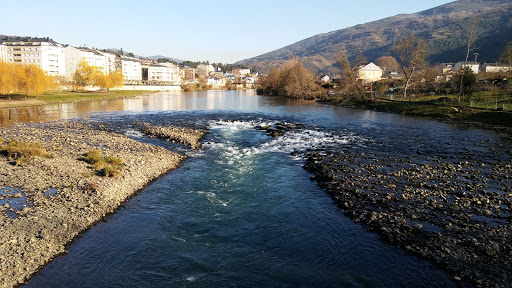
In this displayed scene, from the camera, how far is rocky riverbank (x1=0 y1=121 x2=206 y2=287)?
1130 cm

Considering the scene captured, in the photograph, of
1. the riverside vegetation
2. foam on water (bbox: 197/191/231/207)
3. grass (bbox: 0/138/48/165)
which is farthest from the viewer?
the riverside vegetation

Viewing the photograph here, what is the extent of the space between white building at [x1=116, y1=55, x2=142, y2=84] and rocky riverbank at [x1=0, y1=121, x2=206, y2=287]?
15672 cm

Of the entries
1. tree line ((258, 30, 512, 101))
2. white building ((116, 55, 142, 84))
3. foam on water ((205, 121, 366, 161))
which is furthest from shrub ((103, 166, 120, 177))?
white building ((116, 55, 142, 84))

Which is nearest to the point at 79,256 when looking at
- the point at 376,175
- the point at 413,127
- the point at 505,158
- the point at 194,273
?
the point at 194,273

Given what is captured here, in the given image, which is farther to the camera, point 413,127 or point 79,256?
point 413,127

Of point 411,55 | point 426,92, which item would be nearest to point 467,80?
point 426,92

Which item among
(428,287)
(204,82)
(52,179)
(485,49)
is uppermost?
(485,49)

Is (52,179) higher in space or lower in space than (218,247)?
higher

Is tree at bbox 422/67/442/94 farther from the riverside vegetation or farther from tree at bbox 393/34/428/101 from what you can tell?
tree at bbox 393/34/428/101

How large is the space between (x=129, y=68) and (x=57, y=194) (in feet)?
596

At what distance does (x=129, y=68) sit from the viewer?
181m

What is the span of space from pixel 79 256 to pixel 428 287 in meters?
12.0

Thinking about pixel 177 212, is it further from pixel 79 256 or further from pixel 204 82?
pixel 204 82

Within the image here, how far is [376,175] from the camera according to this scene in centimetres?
2081
